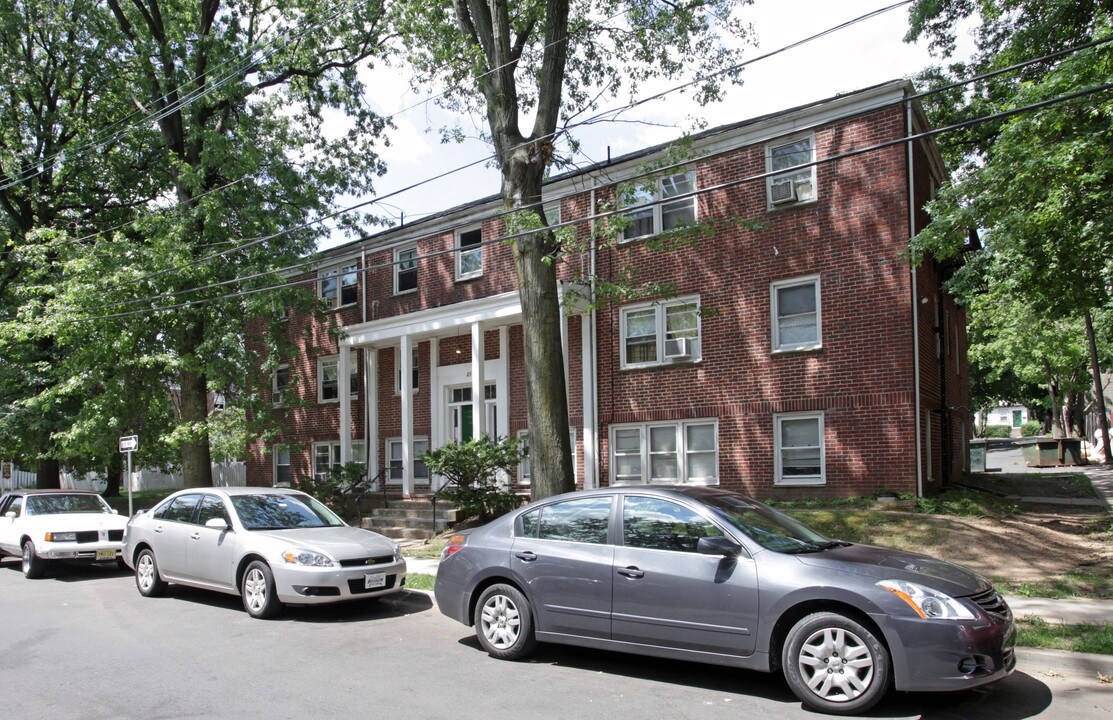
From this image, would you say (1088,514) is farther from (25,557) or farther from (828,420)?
(25,557)

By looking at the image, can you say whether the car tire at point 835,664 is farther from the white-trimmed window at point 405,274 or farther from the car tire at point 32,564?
the white-trimmed window at point 405,274

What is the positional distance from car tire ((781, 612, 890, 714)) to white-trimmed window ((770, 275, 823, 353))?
10.7 meters

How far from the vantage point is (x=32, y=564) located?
13.0 m

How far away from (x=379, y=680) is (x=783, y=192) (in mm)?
12669

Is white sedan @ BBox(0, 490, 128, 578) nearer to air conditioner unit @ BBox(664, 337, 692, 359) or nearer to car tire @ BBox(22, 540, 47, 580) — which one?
car tire @ BBox(22, 540, 47, 580)

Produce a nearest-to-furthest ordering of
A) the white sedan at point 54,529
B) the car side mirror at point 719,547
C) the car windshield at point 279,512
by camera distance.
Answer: the car side mirror at point 719,547
the car windshield at point 279,512
the white sedan at point 54,529

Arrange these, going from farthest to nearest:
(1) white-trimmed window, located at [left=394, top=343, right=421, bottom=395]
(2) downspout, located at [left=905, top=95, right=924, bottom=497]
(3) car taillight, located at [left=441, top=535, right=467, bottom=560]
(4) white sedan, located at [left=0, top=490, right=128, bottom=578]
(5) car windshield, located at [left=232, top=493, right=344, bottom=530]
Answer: (1) white-trimmed window, located at [left=394, top=343, right=421, bottom=395], (2) downspout, located at [left=905, top=95, right=924, bottom=497], (4) white sedan, located at [left=0, top=490, right=128, bottom=578], (5) car windshield, located at [left=232, top=493, right=344, bottom=530], (3) car taillight, located at [left=441, top=535, right=467, bottom=560]

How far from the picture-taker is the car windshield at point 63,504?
13.9m

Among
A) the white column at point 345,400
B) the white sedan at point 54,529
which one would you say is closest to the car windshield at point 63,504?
the white sedan at point 54,529

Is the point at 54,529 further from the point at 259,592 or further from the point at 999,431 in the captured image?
the point at 999,431

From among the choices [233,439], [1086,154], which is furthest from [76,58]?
[1086,154]

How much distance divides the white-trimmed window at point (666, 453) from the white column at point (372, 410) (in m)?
7.53

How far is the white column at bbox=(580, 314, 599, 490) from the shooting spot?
18.2 metres

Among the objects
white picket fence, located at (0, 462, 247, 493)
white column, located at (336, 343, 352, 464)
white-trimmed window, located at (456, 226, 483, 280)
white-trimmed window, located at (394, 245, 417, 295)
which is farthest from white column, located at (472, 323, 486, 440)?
white picket fence, located at (0, 462, 247, 493)
